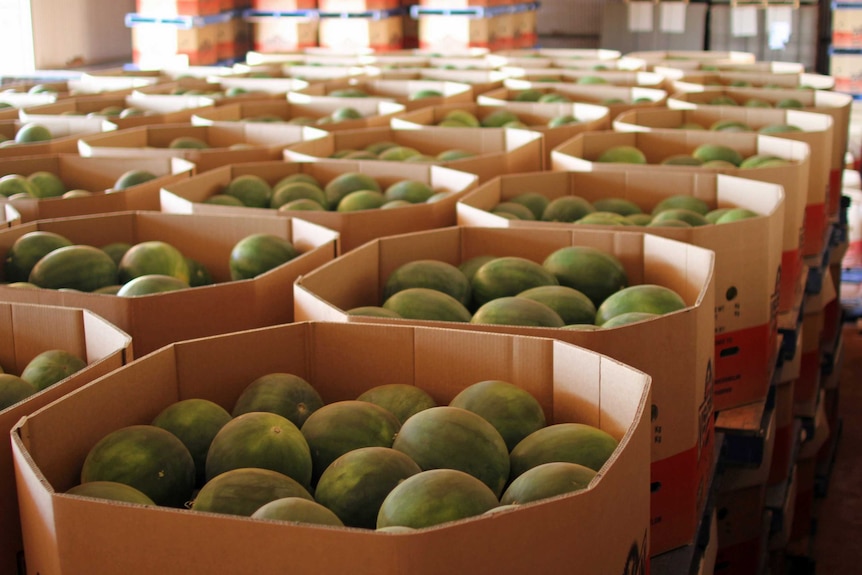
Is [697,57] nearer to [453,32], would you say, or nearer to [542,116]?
[453,32]

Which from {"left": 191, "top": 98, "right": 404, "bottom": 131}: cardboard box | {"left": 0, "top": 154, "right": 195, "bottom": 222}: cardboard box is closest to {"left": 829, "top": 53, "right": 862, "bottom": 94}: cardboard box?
{"left": 191, "top": 98, "right": 404, "bottom": 131}: cardboard box

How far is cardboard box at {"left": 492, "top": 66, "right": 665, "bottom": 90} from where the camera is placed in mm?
5477

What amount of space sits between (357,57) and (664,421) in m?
5.27

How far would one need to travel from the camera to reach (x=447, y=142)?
3.78 m

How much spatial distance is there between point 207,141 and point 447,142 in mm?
891

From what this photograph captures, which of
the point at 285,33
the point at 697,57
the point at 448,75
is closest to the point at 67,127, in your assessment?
the point at 448,75

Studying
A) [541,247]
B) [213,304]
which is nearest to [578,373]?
[213,304]

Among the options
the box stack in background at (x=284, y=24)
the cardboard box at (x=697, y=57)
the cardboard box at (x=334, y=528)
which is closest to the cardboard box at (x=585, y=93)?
the cardboard box at (x=697, y=57)

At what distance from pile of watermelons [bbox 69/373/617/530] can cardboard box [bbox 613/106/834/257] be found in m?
2.29

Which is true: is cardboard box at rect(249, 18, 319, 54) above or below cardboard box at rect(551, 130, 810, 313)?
above

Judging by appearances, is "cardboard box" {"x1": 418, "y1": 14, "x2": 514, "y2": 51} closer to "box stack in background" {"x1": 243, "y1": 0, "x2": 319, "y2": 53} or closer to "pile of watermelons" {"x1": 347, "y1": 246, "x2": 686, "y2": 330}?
"box stack in background" {"x1": 243, "y1": 0, "x2": 319, "y2": 53}

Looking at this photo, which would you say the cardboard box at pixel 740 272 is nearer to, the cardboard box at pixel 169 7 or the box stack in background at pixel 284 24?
the cardboard box at pixel 169 7

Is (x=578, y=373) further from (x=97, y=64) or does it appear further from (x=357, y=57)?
(x=97, y=64)

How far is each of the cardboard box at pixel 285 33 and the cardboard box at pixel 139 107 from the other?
3107mm
